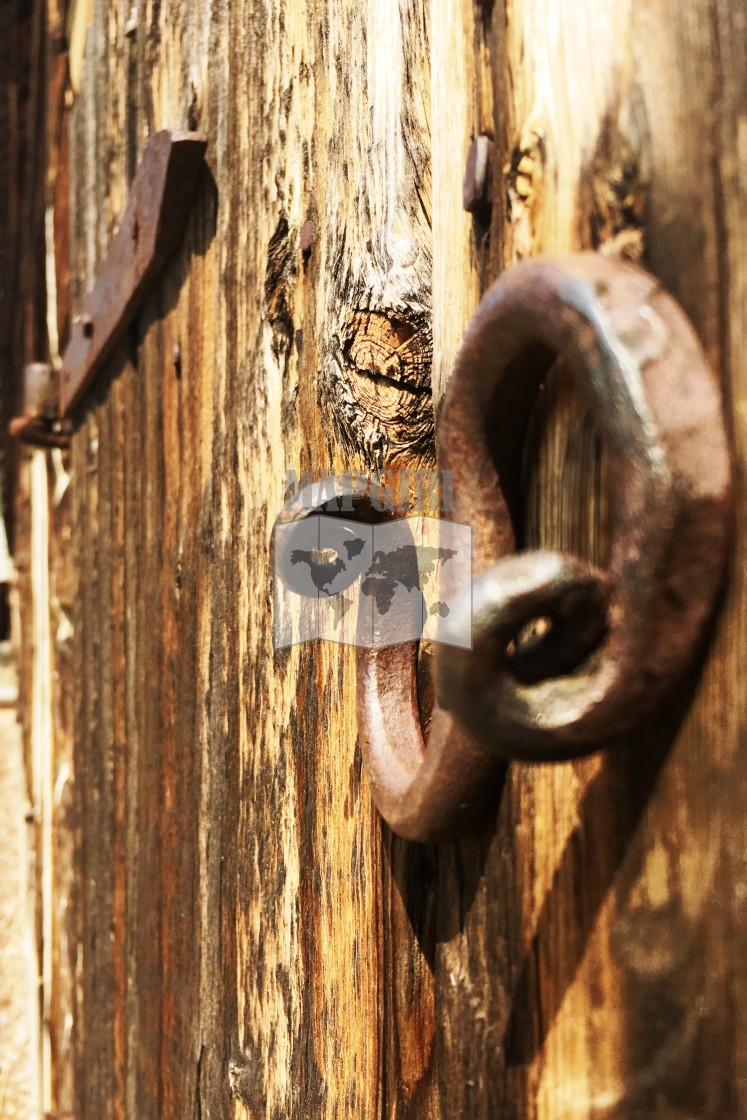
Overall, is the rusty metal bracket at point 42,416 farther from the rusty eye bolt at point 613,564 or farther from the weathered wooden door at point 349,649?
the rusty eye bolt at point 613,564

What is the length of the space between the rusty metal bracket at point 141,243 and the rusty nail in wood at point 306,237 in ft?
0.97

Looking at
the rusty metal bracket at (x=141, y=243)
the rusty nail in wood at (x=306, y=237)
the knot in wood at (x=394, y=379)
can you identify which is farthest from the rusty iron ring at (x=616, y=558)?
the rusty metal bracket at (x=141, y=243)

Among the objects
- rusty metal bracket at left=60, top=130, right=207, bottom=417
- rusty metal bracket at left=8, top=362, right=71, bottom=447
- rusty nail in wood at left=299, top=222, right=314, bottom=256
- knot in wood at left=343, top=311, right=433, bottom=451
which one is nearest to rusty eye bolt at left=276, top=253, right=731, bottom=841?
knot in wood at left=343, top=311, right=433, bottom=451

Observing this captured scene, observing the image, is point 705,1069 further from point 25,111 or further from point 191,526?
point 25,111

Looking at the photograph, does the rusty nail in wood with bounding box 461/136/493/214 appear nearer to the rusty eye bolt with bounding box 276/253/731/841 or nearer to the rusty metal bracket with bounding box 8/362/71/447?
the rusty eye bolt with bounding box 276/253/731/841

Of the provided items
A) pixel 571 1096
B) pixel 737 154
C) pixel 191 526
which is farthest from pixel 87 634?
pixel 737 154

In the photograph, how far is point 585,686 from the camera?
352 mm

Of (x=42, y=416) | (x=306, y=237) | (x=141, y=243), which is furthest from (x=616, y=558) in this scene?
(x=42, y=416)

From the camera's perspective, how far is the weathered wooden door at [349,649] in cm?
36

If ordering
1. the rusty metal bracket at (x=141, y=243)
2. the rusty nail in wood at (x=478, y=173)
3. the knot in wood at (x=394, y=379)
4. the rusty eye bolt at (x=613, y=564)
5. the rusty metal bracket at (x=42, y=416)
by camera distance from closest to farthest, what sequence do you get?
the rusty eye bolt at (x=613, y=564), the rusty nail in wood at (x=478, y=173), the knot in wood at (x=394, y=379), the rusty metal bracket at (x=141, y=243), the rusty metal bracket at (x=42, y=416)

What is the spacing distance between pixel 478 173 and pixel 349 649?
32 cm

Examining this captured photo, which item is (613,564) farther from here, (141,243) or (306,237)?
(141,243)

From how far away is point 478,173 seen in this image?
48cm

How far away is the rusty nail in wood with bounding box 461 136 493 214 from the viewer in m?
0.48
